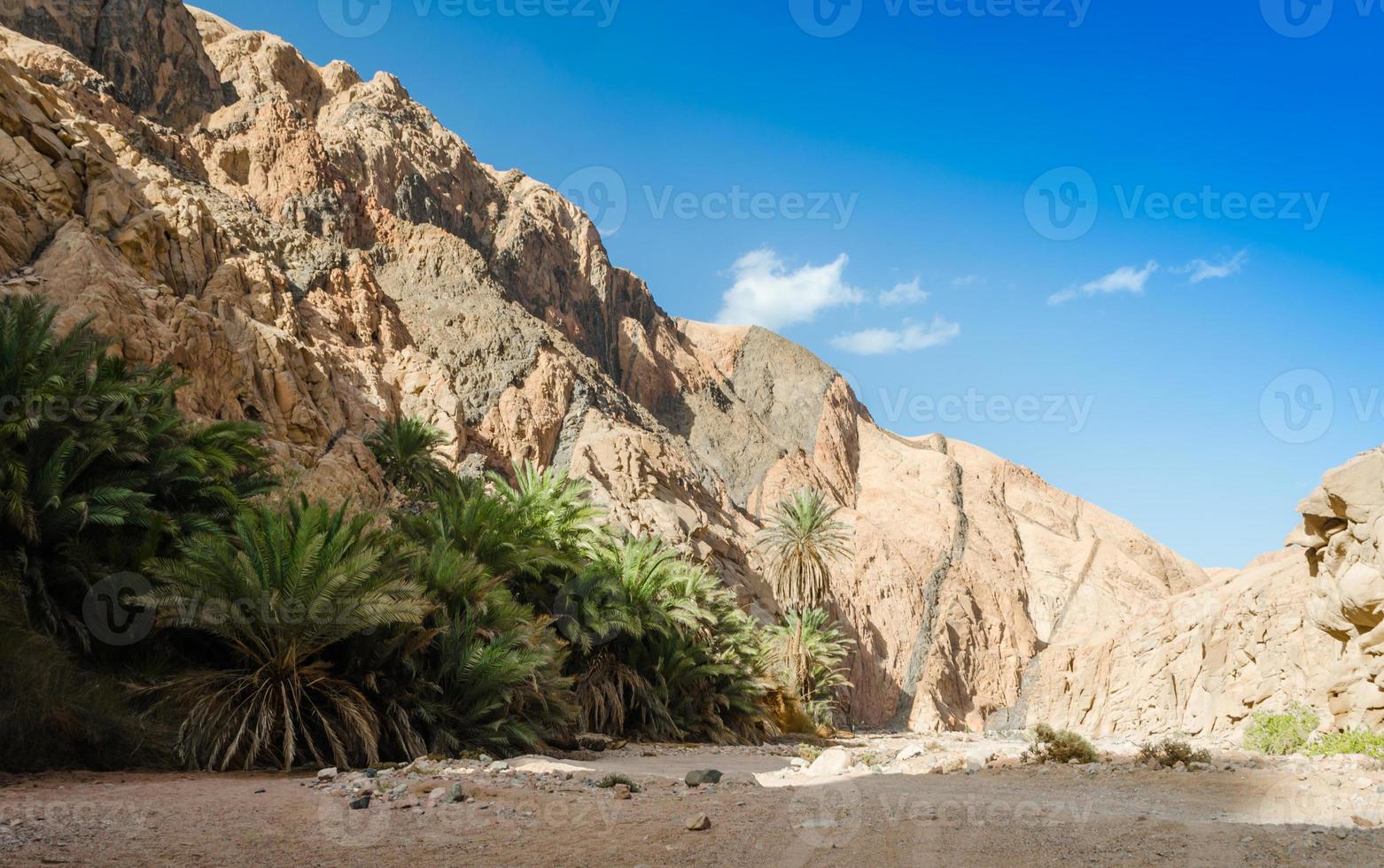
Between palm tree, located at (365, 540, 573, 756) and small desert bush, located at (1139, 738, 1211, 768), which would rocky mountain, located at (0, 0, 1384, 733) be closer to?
small desert bush, located at (1139, 738, 1211, 768)

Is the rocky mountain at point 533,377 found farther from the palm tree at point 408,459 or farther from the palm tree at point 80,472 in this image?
the palm tree at point 80,472

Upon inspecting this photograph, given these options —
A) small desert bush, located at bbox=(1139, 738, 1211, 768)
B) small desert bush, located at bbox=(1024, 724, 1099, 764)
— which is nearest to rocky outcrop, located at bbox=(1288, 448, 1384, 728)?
small desert bush, located at bbox=(1139, 738, 1211, 768)

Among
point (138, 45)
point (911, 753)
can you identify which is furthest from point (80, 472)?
point (138, 45)

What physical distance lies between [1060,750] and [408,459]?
20523 mm

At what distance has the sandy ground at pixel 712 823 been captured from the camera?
4.22 meters

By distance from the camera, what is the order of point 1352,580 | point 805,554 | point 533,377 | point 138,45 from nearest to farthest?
point 1352,580, point 805,554, point 533,377, point 138,45

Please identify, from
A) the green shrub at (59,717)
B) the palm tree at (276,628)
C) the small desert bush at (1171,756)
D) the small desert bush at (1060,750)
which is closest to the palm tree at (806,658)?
the small desert bush at (1060,750)

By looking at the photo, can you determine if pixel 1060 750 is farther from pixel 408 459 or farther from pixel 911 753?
pixel 408 459

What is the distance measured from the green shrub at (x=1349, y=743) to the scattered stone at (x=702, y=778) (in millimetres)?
6386

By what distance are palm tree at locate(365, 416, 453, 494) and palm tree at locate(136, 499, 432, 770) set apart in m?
16.1

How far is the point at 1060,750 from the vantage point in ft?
30.6

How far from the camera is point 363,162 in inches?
1726

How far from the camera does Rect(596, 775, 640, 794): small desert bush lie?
670cm

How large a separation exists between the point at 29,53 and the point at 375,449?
65.0 ft
